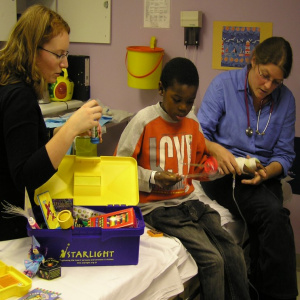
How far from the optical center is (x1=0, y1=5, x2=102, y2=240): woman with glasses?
1293 mm

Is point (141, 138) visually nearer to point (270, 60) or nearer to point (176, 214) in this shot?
point (176, 214)

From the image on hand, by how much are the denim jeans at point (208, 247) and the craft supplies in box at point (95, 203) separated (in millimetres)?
225

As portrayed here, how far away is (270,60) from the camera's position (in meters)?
2.01

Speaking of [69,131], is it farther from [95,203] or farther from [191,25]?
[191,25]

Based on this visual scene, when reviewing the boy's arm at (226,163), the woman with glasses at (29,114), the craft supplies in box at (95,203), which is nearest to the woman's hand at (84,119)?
the woman with glasses at (29,114)

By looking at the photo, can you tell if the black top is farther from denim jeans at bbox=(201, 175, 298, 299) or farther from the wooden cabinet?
the wooden cabinet

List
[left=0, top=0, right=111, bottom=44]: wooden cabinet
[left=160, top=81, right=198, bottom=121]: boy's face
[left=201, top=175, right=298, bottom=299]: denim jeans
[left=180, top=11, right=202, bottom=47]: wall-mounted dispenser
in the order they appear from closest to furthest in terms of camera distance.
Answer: [left=160, top=81, right=198, bottom=121]: boy's face < [left=201, top=175, right=298, bottom=299]: denim jeans < [left=180, top=11, right=202, bottom=47]: wall-mounted dispenser < [left=0, top=0, right=111, bottom=44]: wooden cabinet

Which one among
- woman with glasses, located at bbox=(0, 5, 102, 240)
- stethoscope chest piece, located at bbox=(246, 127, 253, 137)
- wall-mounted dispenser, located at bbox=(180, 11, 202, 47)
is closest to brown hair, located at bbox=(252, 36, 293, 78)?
stethoscope chest piece, located at bbox=(246, 127, 253, 137)

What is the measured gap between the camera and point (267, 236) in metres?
1.94

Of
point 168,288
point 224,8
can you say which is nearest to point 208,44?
point 224,8

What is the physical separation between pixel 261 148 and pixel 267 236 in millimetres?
469

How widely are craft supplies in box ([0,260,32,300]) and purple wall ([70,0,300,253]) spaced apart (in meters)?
1.87

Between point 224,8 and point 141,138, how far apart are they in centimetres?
134

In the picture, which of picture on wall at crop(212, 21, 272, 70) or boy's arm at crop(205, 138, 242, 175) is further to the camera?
picture on wall at crop(212, 21, 272, 70)
